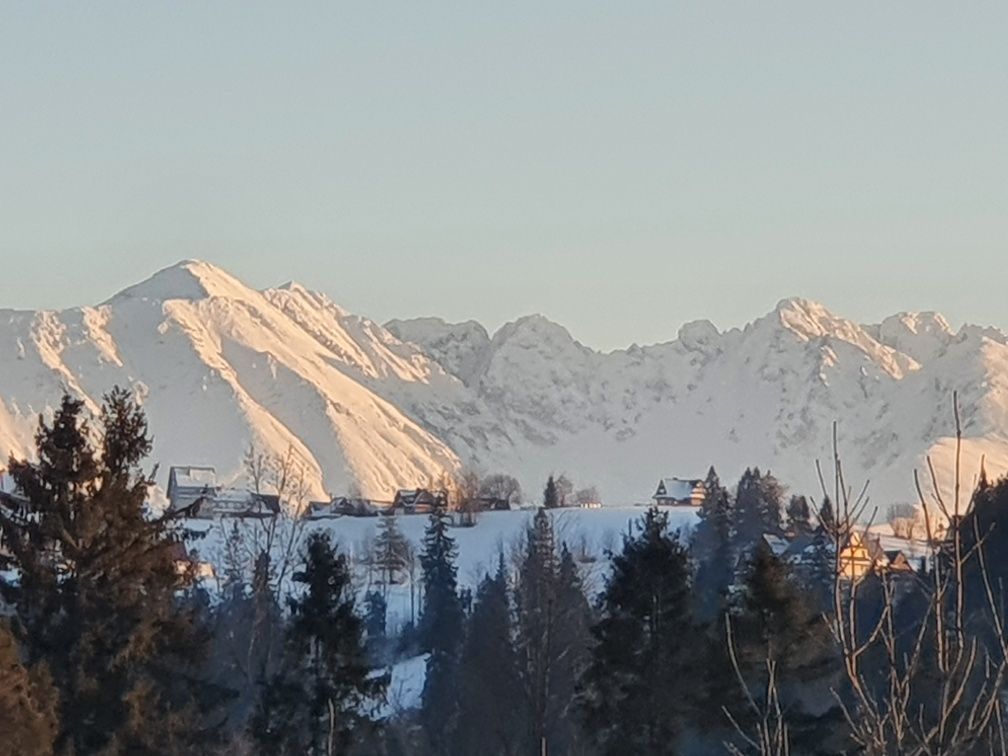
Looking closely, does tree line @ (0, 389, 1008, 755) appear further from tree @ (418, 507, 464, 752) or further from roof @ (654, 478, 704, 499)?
roof @ (654, 478, 704, 499)

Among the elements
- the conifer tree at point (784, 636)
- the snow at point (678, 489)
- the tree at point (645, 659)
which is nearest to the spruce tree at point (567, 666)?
the tree at point (645, 659)

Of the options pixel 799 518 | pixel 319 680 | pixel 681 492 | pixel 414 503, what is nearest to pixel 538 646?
pixel 319 680

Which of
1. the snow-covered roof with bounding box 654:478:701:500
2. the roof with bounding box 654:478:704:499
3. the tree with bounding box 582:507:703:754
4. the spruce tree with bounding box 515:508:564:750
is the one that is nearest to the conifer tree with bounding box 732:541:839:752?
the tree with bounding box 582:507:703:754

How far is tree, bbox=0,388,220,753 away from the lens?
1973cm

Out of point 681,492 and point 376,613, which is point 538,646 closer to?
point 376,613

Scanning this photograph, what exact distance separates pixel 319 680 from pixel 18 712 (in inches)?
250

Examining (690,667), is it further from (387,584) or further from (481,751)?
(387,584)

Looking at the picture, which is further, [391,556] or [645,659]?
[391,556]

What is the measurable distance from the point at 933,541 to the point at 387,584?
297 feet

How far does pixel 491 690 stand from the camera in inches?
1444

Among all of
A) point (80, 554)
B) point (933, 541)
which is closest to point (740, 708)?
point (80, 554)

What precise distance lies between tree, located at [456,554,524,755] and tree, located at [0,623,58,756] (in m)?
12.4

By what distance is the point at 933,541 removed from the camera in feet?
21.1

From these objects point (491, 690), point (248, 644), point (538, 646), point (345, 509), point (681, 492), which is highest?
point (681, 492)
